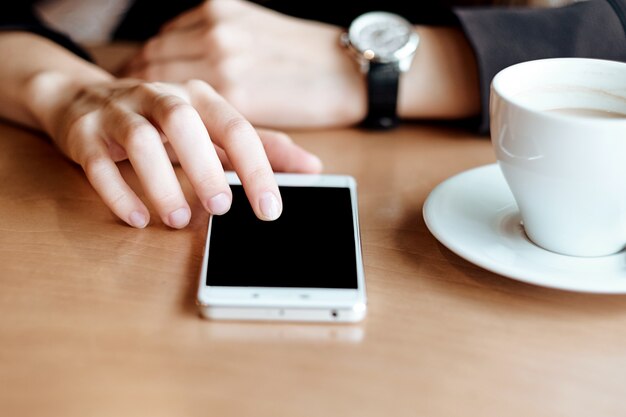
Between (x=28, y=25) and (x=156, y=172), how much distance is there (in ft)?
1.50

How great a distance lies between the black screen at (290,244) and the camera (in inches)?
18.5

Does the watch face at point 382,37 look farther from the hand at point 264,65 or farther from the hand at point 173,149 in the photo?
the hand at point 173,149

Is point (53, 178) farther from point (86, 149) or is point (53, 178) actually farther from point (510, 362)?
point (510, 362)

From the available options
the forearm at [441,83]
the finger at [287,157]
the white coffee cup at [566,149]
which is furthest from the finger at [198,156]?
the forearm at [441,83]

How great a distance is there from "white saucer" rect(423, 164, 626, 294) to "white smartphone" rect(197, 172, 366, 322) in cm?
7

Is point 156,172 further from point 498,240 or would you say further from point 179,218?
point 498,240

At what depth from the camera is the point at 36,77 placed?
756 millimetres

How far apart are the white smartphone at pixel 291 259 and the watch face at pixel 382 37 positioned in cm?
23

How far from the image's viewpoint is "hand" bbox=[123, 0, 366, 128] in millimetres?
800

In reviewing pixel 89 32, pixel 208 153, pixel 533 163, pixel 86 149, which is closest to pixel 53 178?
pixel 86 149

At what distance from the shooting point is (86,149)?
2.00ft

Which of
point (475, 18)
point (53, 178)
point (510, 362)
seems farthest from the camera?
point (475, 18)

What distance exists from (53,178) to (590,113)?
0.48 m

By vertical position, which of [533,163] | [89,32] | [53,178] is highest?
[533,163]
